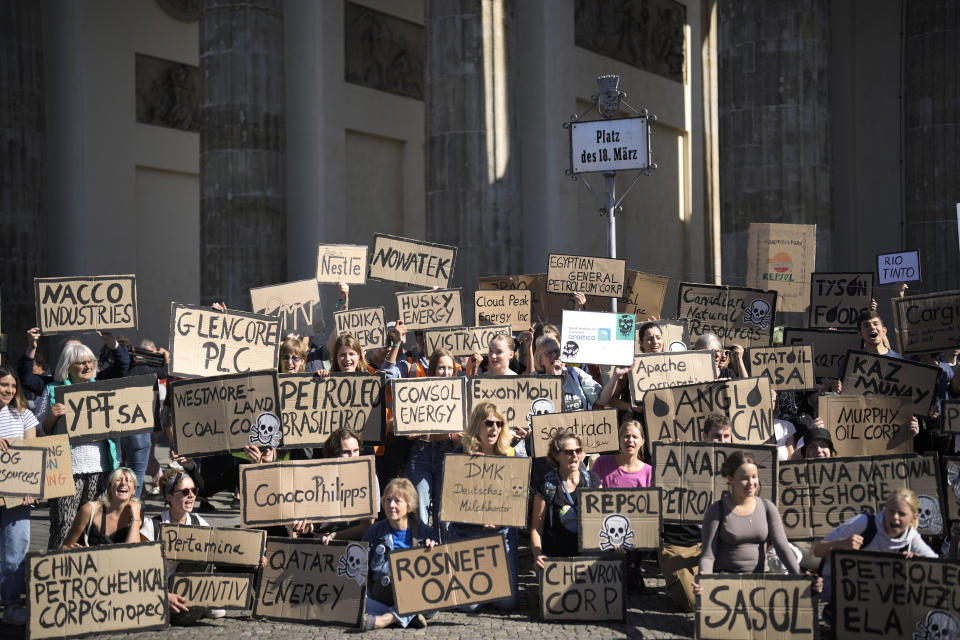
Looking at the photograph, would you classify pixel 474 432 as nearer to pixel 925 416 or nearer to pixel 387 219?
pixel 925 416

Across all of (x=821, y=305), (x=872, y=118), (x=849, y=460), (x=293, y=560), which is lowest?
(x=293, y=560)

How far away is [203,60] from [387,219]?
4.10 metres

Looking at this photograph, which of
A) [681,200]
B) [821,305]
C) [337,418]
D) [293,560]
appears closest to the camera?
[293,560]

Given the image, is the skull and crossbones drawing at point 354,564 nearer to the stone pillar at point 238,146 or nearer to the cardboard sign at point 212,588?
the cardboard sign at point 212,588

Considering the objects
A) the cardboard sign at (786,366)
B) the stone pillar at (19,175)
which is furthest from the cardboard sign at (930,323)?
the stone pillar at (19,175)

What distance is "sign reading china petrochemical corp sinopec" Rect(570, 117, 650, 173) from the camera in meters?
12.2

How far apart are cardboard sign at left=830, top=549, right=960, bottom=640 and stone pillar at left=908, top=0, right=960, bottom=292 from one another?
12.5m

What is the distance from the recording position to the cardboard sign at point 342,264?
13.2 meters

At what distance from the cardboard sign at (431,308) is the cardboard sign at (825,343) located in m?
3.00

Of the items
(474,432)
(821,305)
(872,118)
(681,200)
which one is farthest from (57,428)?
(681,200)

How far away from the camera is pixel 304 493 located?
827 cm

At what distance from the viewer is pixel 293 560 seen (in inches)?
324

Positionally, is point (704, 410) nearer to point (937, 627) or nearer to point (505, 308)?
point (937, 627)

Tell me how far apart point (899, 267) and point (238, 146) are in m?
11.0
